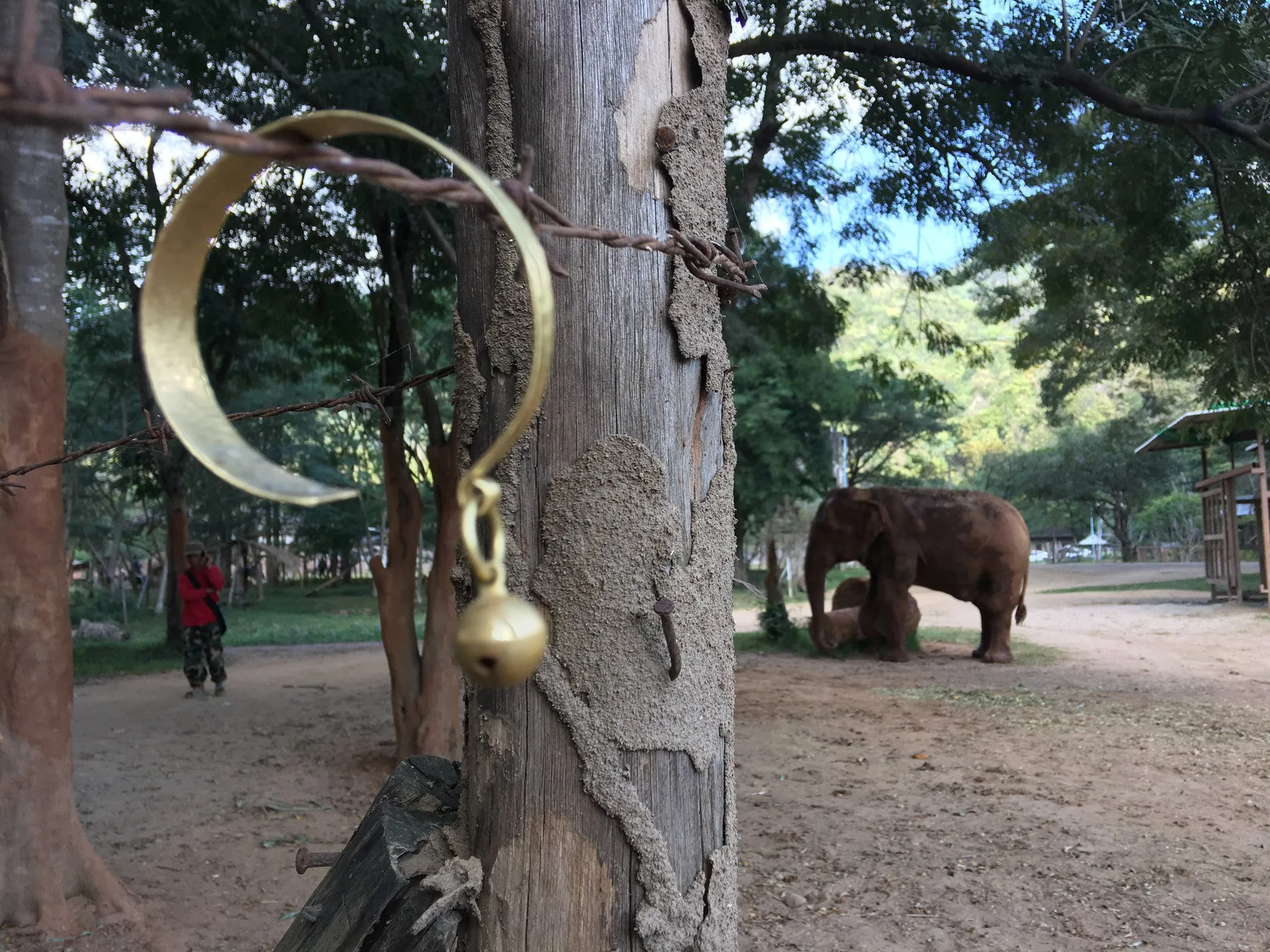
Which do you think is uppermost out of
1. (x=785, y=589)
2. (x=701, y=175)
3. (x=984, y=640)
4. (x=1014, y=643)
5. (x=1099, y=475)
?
(x=1099, y=475)

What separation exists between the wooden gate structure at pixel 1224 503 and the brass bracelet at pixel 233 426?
15670 mm

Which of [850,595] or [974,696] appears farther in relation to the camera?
[850,595]

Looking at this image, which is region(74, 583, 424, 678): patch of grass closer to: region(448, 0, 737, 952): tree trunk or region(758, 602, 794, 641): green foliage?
region(758, 602, 794, 641): green foliage

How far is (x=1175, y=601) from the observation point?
62.7ft

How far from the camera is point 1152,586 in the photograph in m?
23.7

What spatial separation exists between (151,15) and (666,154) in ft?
24.3

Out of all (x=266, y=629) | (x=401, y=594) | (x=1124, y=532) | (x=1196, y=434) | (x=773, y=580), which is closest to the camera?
(x=401, y=594)

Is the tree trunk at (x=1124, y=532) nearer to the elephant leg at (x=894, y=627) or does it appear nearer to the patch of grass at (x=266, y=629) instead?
the patch of grass at (x=266, y=629)

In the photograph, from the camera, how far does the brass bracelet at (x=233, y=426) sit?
0.77m

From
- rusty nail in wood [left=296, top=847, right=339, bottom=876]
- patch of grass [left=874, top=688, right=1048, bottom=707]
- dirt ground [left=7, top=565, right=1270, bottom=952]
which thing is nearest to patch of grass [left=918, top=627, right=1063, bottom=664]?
dirt ground [left=7, top=565, right=1270, bottom=952]

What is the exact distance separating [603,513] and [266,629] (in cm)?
1927

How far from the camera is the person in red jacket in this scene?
997 cm

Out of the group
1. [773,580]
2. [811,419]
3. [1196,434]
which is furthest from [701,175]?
[811,419]

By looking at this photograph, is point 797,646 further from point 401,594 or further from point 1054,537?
point 1054,537
